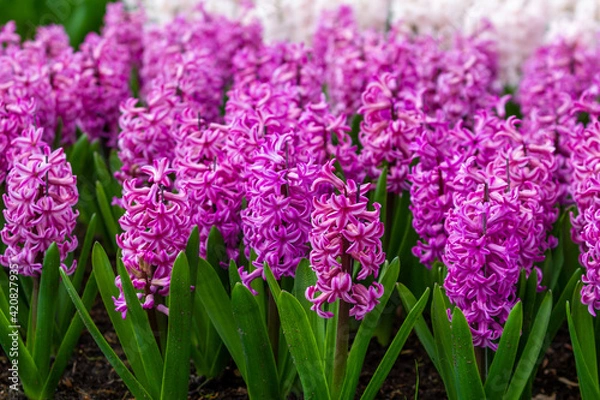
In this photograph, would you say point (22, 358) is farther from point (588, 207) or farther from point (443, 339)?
point (588, 207)

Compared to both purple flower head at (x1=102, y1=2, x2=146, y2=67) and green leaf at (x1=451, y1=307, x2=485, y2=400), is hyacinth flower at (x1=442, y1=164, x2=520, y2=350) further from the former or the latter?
purple flower head at (x1=102, y1=2, x2=146, y2=67)

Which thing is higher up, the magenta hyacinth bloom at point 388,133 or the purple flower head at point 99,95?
the purple flower head at point 99,95

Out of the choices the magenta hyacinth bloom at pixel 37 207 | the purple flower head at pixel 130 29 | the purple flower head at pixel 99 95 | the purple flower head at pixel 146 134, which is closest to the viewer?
the magenta hyacinth bloom at pixel 37 207

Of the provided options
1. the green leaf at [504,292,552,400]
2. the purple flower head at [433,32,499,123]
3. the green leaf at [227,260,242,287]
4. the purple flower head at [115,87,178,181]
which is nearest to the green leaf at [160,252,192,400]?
the green leaf at [227,260,242,287]

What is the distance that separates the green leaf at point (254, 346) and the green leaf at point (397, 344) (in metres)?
0.31

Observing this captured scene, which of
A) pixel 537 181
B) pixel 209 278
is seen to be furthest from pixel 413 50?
pixel 209 278

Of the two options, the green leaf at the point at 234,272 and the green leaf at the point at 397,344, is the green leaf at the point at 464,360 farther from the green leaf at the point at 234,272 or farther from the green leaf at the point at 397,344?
the green leaf at the point at 234,272

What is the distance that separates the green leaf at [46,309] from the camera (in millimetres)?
2578

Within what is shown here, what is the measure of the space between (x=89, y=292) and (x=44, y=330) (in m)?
0.21

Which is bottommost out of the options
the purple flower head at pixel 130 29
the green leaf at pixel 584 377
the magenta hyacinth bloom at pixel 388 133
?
the green leaf at pixel 584 377

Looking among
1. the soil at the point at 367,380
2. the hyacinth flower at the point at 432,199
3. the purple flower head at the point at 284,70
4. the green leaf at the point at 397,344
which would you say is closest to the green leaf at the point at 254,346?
the green leaf at the point at 397,344

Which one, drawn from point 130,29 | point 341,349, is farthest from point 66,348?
point 130,29

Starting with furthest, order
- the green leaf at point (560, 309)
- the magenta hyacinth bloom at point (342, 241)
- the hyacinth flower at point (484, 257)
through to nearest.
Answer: the green leaf at point (560, 309) → the hyacinth flower at point (484, 257) → the magenta hyacinth bloom at point (342, 241)

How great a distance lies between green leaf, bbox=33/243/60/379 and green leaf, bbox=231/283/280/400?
2.14 feet
